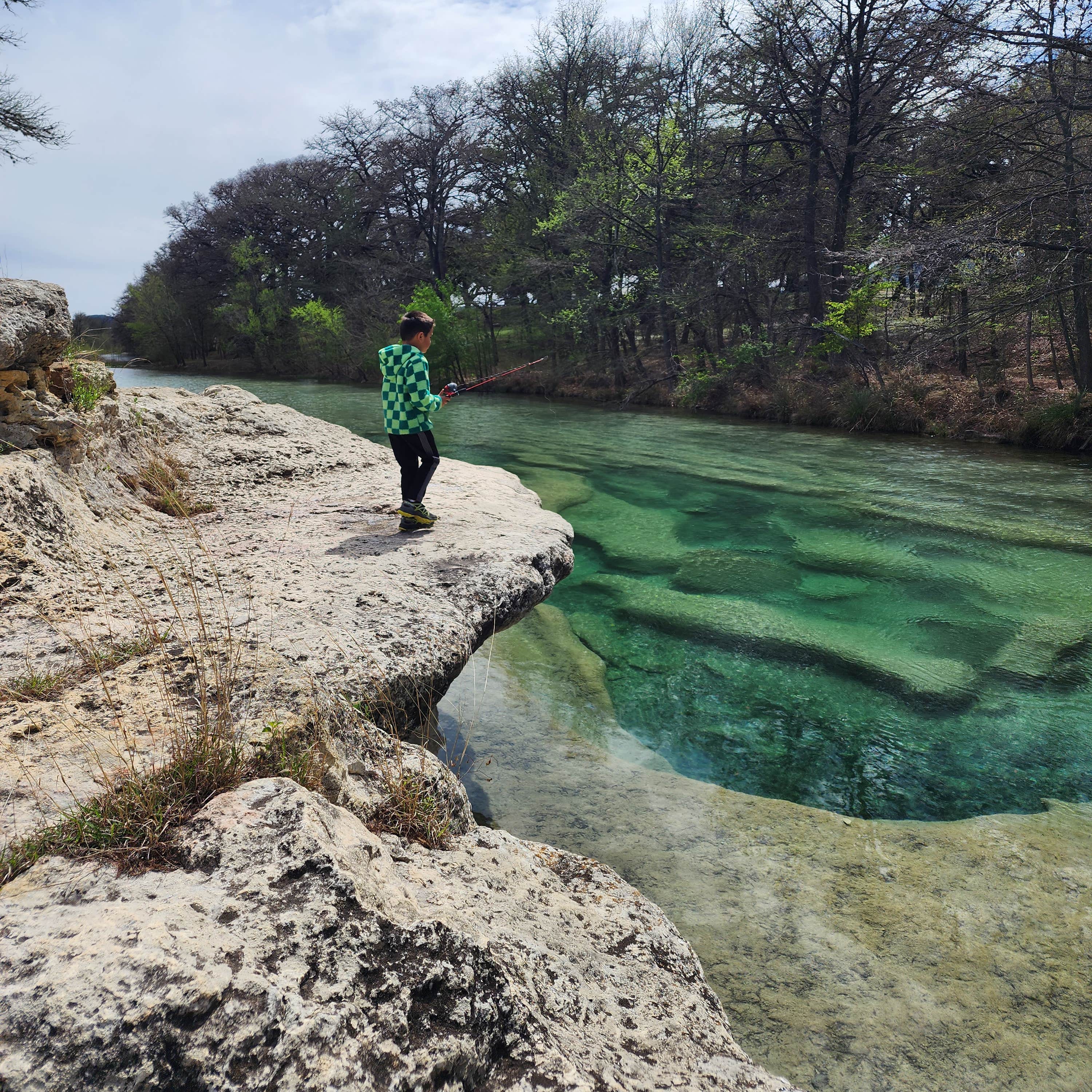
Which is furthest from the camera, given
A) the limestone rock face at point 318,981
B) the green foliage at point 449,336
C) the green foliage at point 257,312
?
the green foliage at point 257,312

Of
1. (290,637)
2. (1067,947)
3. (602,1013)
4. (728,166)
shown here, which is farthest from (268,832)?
(728,166)

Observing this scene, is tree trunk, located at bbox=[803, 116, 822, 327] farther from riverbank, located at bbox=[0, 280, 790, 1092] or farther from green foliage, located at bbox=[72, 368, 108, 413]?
riverbank, located at bbox=[0, 280, 790, 1092]

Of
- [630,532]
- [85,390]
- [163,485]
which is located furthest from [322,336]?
[163,485]

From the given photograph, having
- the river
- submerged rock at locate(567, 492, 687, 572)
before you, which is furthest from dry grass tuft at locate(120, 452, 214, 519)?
submerged rock at locate(567, 492, 687, 572)

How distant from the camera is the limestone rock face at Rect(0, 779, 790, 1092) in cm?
131

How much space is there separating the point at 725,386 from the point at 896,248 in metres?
8.49

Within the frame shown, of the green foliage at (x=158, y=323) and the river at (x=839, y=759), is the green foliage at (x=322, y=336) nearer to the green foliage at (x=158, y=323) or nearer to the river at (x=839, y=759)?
the green foliage at (x=158, y=323)

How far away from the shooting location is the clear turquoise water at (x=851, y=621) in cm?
440

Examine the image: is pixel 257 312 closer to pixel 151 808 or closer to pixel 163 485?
pixel 163 485

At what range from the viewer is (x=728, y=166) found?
981 inches

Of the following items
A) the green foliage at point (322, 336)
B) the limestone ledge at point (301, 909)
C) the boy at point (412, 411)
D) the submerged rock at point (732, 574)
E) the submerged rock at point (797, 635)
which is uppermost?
the green foliage at point (322, 336)

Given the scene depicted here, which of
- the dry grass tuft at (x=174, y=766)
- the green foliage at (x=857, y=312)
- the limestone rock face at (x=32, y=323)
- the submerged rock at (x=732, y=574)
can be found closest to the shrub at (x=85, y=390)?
the limestone rock face at (x=32, y=323)

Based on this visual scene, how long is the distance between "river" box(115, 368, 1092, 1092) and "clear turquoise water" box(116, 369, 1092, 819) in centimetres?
3

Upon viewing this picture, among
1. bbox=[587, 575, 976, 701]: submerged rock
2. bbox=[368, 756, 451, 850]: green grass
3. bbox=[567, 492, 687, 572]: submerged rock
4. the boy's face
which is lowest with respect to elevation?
bbox=[587, 575, 976, 701]: submerged rock
